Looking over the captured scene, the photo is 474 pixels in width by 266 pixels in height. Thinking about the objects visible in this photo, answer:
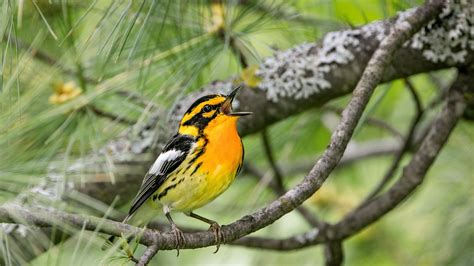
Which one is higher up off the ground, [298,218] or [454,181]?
[298,218]

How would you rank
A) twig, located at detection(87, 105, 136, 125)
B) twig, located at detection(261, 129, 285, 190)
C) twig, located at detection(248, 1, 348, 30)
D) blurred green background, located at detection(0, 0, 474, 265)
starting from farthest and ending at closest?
twig, located at detection(261, 129, 285, 190)
twig, located at detection(248, 1, 348, 30)
twig, located at detection(87, 105, 136, 125)
blurred green background, located at detection(0, 0, 474, 265)

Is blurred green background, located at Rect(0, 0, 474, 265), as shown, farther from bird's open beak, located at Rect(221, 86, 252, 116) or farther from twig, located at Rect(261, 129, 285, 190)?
twig, located at Rect(261, 129, 285, 190)

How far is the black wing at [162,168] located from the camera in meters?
3.06

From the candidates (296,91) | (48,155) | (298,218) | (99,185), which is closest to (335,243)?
(296,91)

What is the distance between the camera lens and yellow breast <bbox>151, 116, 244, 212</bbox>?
3.01 meters

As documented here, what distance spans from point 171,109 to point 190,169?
25cm

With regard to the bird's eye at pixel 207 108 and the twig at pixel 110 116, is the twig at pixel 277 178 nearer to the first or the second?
the bird's eye at pixel 207 108

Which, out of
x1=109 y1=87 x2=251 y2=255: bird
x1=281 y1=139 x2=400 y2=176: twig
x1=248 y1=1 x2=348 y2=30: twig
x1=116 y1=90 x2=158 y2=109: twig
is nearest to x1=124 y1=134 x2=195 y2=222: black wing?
x1=109 y1=87 x2=251 y2=255: bird

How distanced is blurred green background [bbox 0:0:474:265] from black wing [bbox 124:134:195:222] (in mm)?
176

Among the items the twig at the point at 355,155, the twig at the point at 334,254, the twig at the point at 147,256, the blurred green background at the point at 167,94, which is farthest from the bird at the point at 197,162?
the twig at the point at 355,155

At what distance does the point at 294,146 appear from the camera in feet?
13.4

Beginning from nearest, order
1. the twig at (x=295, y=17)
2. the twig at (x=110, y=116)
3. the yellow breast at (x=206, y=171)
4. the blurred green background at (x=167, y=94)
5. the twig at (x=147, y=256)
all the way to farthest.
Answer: the twig at (x=147, y=256)
the blurred green background at (x=167, y=94)
the yellow breast at (x=206, y=171)
the twig at (x=110, y=116)
the twig at (x=295, y=17)

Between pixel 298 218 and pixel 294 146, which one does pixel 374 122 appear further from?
pixel 298 218

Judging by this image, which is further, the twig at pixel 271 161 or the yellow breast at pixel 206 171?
the twig at pixel 271 161
